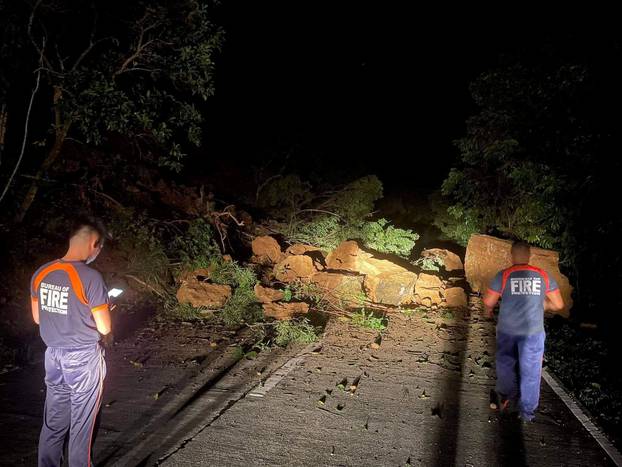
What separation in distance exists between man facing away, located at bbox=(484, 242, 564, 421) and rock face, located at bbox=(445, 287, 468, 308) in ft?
16.7

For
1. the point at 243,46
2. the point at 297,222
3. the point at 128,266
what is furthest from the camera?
the point at 243,46

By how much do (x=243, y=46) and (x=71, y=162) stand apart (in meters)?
12.3

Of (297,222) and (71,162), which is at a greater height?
(71,162)

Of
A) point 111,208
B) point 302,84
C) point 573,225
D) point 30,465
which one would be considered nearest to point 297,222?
point 111,208

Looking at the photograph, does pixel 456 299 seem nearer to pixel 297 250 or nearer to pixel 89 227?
pixel 297 250

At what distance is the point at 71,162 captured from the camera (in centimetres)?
1171

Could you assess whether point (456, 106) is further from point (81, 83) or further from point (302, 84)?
point (81, 83)

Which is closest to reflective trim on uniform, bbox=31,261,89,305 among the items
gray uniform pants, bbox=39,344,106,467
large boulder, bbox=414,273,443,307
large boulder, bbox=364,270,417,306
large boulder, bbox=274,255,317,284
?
gray uniform pants, bbox=39,344,106,467

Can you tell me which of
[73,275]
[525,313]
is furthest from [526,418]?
[73,275]

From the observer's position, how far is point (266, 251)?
11727 millimetres

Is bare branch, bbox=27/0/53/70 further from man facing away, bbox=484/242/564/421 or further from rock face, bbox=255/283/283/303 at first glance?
man facing away, bbox=484/242/564/421

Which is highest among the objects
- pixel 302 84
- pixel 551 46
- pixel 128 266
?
pixel 302 84

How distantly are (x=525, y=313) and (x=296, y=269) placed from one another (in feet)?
21.8

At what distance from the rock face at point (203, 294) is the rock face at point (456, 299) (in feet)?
15.3
